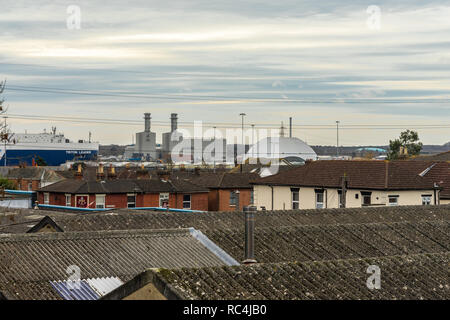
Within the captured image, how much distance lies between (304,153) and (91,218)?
130676 millimetres

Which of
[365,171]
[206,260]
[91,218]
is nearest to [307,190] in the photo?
[365,171]

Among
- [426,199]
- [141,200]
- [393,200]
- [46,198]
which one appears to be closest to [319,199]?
[393,200]

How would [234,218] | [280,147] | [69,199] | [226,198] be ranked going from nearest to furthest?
[234,218], [69,199], [226,198], [280,147]

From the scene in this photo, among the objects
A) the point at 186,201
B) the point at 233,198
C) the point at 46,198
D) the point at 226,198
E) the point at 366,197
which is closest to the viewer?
the point at 366,197

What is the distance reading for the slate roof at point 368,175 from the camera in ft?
135

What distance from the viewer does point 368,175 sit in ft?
139

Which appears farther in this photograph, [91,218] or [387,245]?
[91,218]

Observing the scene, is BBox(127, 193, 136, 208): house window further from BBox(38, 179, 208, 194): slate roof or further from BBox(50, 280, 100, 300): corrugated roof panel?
BBox(50, 280, 100, 300): corrugated roof panel

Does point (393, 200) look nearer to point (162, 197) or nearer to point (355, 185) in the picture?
point (355, 185)

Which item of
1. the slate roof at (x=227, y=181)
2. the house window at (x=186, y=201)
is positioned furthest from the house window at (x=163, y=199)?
the slate roof at (x=227, y=181)

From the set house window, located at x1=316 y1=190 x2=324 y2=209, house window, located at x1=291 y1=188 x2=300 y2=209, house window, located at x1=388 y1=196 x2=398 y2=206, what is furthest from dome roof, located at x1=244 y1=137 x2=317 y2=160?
house window, located at x1=388 y1=196 x2=398 y2=206

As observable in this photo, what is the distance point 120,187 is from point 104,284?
44088 mm

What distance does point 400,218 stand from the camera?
91.2 ft
